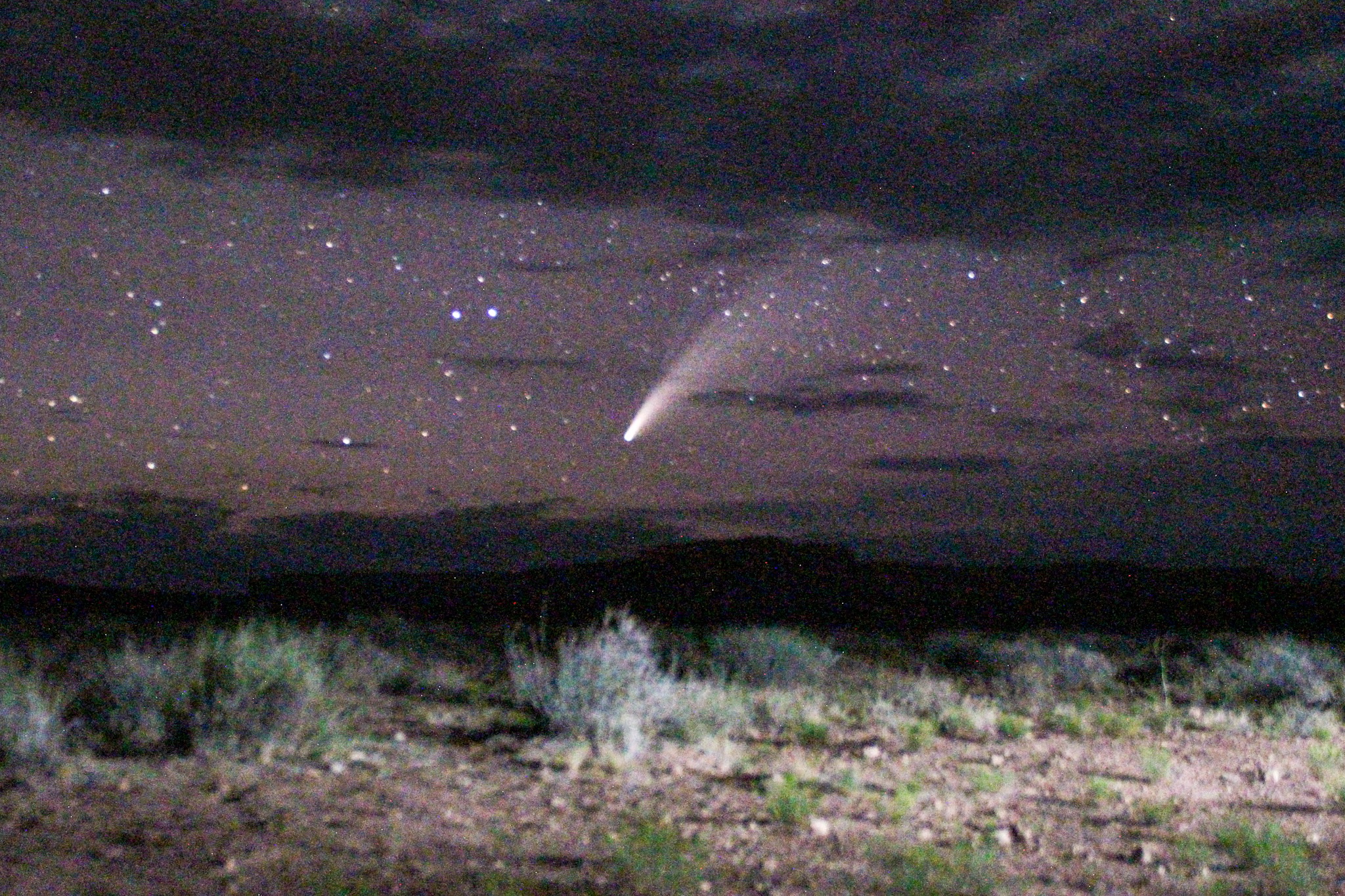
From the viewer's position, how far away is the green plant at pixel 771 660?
65.6 ft

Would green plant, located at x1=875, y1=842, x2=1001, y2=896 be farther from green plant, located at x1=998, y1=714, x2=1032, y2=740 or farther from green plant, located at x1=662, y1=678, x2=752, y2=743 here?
green plant, located at x1=998, y1=714, x2=1032, y2=740

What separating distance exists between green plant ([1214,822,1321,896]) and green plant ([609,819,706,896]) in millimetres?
3977

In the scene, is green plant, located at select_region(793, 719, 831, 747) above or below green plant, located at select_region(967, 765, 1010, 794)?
above

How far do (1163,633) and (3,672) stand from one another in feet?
112

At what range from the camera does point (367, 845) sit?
30.3 feet

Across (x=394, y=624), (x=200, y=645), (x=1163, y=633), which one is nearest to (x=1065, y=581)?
(x=1163, y=633)

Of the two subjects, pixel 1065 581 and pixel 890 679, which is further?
pixel 1065 581

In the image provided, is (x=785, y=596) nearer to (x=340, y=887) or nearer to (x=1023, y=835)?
(x=1023, y=835)

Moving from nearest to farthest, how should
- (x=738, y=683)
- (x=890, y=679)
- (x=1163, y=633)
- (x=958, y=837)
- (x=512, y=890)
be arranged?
(x=512, y=890) → (x=958, y=837) → (x=738, y=683) → (x=890, y=679) → (x=1163, y=633)

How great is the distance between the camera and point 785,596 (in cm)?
6128

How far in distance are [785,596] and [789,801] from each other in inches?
1997

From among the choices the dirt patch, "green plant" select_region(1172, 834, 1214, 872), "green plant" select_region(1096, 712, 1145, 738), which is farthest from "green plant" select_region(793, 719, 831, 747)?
"green plant" select_region(1172, 834, 1214, 872)

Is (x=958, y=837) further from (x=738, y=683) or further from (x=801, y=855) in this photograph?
(x=738, y=683)

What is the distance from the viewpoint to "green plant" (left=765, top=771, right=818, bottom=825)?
10.6m
